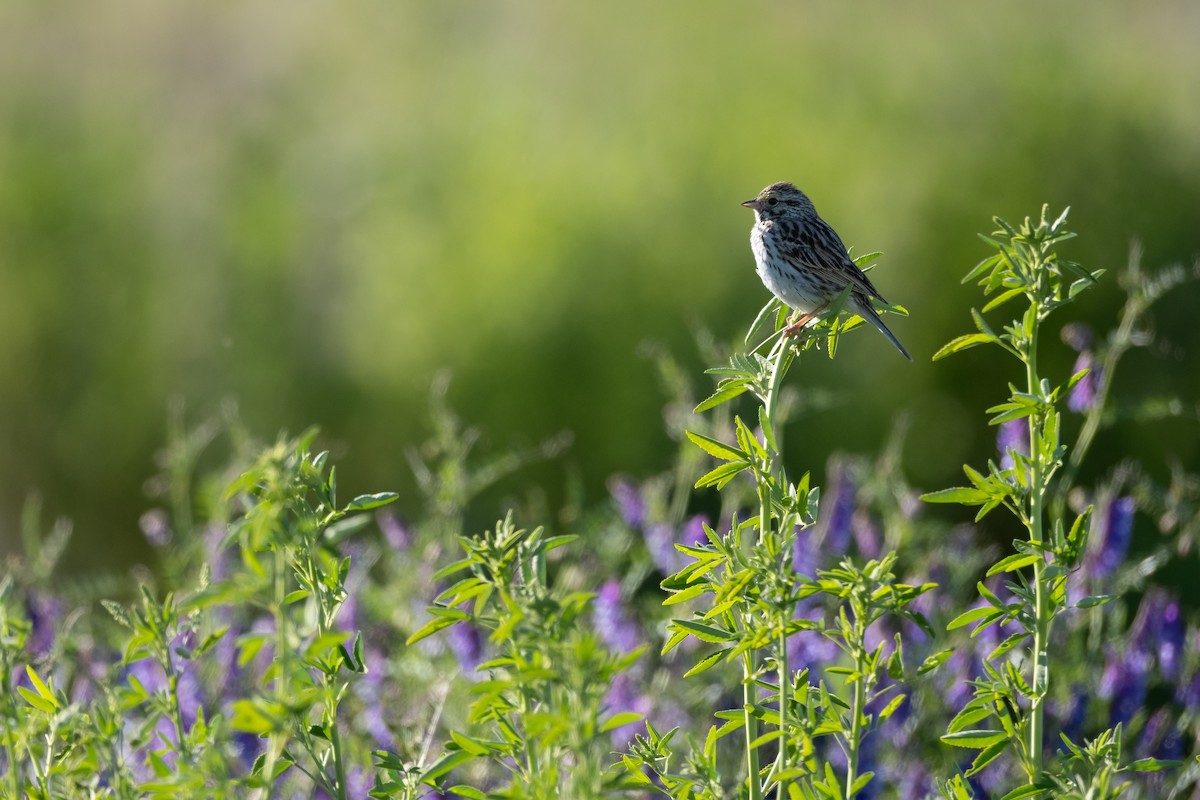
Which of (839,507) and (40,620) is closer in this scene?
(40,620)

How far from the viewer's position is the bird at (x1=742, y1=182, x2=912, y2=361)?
3.33 meters

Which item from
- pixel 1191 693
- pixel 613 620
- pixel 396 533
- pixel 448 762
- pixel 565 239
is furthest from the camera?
pixel 565 239

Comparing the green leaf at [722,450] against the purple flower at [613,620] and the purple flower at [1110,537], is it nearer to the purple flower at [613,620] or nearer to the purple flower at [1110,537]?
the purple flower at [613,620]

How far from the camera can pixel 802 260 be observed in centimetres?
348

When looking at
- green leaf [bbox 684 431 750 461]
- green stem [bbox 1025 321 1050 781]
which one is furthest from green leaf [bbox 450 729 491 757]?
green stem [bbox 1025 321 1050 781]

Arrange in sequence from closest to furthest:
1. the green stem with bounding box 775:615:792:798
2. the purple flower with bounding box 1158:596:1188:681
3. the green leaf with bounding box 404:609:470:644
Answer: the green leaf with bounding box 404:609:470:644 < the green stem with bounding box 775:615:792:798 < the purple flower with bounding box 1158:596:1188:681

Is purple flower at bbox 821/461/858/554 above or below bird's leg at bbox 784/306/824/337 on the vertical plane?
below

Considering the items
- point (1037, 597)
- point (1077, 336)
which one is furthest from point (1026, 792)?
point (1077, 336)

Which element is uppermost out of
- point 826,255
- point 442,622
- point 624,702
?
point 826,255

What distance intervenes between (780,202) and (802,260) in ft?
1.37

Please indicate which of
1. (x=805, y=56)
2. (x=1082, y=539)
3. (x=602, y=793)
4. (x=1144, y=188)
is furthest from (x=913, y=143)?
(x=602, y=793)

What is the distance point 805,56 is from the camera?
10.4 m

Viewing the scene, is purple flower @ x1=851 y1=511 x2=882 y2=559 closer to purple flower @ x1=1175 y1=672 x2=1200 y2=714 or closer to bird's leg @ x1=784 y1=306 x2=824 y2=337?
purple flower @ x1=1175 y1=672 x2=1200 y2=714

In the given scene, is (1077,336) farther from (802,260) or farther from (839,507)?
(839,507)
